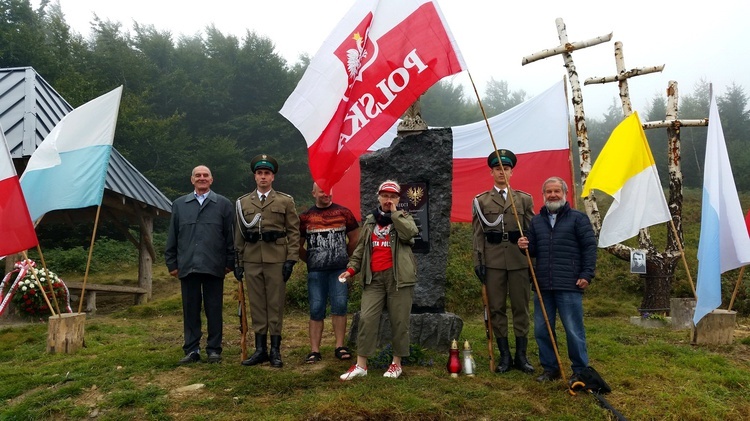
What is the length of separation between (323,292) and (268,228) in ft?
2.78

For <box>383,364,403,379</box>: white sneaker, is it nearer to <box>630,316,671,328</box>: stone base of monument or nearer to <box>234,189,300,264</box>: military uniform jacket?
<box>234,189,300,264</box>: military uniform jacket

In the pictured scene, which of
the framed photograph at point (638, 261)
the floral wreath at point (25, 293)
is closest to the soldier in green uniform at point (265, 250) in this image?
the floral wreath at point (25, 293)

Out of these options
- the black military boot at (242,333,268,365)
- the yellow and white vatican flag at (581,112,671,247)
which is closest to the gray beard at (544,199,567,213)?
the yellow and white vatican flag at (581,112,671,247)

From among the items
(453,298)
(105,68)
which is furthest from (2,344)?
(105,68)

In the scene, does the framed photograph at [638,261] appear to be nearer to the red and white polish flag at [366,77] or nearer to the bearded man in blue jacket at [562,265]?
the bearded man in blue jacket at [562,265]

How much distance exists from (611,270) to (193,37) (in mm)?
32594

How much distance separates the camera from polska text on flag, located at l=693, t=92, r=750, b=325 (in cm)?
509

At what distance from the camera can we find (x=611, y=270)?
42.0 ft

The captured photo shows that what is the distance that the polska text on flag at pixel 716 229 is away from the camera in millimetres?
5094

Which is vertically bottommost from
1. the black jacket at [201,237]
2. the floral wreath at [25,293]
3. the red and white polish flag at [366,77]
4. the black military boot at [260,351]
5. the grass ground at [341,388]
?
the grass ground at [341,388]

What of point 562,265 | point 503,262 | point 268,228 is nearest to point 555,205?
point 562,265

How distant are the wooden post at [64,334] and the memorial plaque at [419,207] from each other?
391 centimetres

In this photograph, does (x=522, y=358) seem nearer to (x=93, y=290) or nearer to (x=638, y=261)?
(x=638, y=261)

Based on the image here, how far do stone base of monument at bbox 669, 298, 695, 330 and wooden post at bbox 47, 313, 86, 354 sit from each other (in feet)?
26.5
